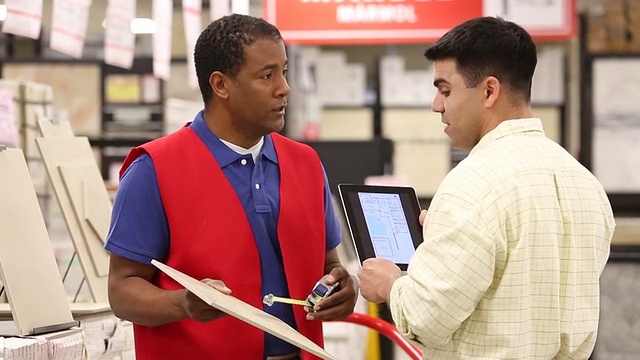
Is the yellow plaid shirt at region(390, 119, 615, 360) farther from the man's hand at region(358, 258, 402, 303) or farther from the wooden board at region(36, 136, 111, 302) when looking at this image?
the wooden board at region(36, 136, 111, 302)

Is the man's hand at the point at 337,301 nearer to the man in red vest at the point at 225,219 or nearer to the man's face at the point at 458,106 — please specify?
the man in red vest at the point at 225,219

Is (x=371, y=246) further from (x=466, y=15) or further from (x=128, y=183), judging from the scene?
(x=466, y=15)

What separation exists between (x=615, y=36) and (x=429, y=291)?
5.62 m

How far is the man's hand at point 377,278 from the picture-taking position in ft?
6.18

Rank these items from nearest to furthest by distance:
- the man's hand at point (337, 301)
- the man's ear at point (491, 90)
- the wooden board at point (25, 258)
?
the man's ear at point (491, 90)
the man's hand at point (337, 301)
the wooden board at point (25, 258)

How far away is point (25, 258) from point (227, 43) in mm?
811

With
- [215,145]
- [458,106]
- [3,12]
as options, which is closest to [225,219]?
[215,145]

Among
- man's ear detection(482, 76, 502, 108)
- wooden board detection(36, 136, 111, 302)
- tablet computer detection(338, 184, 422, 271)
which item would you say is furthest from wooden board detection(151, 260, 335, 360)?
wooden board detection(36, 136, 111, 302)

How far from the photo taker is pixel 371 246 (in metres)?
2.06

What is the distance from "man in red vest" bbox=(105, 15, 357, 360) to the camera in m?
1.99

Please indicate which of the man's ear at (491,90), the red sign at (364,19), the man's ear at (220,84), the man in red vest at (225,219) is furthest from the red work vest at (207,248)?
the red sign at (364,19)

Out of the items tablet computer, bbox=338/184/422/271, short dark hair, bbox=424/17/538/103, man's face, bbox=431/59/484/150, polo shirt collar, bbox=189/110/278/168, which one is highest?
short dark hair, bbox=424/17/538/103

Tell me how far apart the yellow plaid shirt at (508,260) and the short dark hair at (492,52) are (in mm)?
101

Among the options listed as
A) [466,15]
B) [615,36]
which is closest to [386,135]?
[615,36]
